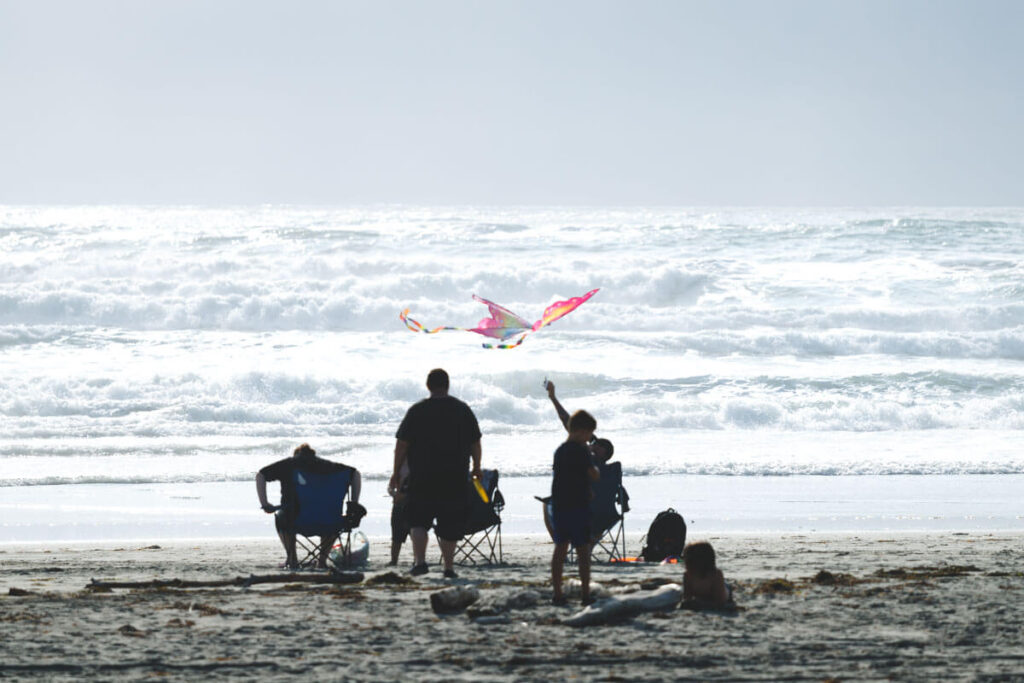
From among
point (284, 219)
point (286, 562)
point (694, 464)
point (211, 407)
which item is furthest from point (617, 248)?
point (286, 562)

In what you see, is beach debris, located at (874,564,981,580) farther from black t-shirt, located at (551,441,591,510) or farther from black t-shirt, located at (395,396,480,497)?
black t-shirt, located at (395,396,480,497)

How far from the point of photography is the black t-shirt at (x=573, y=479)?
560 centimetres

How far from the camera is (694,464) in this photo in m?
14.2

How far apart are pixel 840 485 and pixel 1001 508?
1.94 m

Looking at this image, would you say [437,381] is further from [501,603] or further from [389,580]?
[501,603]

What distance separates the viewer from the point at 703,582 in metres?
5.59

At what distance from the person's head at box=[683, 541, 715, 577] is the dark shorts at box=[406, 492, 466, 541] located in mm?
1666

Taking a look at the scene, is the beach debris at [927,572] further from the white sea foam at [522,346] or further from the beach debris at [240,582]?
the white sea foam at [522,346]

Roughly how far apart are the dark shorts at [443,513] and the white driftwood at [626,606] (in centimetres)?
151

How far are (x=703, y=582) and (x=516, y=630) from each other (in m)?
0.96

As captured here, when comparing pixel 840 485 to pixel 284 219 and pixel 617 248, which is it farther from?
pixel 284 219

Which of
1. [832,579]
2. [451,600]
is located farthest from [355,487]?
[832,579]

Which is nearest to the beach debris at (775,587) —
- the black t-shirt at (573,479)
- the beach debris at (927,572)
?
the beach debris at (927,572)

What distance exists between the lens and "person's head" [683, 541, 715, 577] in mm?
5535
